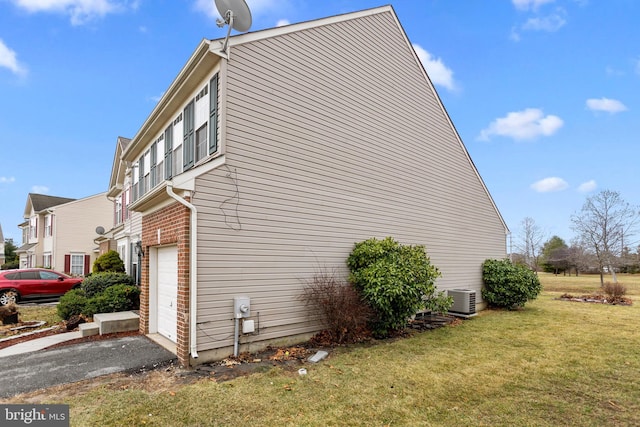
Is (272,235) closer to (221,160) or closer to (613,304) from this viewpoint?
(221,160)

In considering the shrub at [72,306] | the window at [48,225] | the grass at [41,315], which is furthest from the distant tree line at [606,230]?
the window at [48,225]

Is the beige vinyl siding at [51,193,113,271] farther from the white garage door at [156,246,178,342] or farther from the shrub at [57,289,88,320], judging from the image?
the white garage door at [156,246,178,342]

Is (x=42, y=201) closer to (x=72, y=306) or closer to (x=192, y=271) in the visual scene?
(x=72, y=306)

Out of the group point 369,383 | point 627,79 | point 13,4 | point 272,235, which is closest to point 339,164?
point 272,235

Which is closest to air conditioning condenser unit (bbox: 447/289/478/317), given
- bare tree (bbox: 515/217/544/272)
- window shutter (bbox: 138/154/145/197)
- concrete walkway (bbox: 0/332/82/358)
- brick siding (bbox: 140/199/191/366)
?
brick siding (bbox: 140/199/191/366)

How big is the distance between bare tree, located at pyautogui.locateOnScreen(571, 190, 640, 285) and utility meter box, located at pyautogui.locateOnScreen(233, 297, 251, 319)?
3094 cm

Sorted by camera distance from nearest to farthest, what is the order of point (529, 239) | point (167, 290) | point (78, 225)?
point (167, 290) < point (78, 225) < point (529, 239)

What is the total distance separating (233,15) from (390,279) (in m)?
5.96

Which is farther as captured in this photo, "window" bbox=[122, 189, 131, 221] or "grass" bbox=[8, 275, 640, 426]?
"window" bbox=[122, 189, 131, 221]

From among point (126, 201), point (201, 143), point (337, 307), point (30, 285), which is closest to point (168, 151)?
point (201, 143)

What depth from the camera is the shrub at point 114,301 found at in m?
9.17

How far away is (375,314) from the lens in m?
7.54

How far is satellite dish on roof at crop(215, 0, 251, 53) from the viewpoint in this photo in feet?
20.3

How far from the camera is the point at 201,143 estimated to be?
761cm
